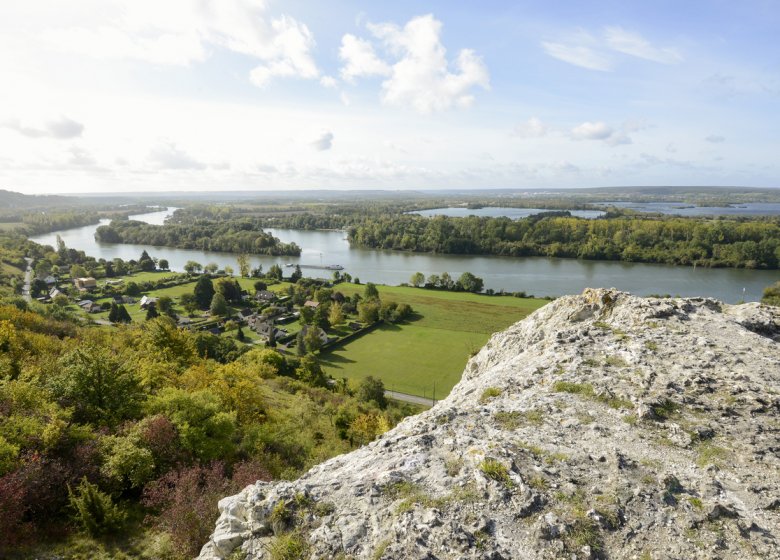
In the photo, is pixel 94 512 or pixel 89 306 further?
pixel 89 306

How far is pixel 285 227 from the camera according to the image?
170 m

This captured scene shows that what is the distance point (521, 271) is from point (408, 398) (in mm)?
56669

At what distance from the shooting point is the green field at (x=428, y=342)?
125 feet

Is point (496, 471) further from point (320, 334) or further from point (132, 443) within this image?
point (320, 334)

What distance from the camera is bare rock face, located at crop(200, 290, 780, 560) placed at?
5.68 m

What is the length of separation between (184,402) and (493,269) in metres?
77.5

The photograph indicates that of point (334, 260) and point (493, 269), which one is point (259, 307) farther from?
point (493, 269)

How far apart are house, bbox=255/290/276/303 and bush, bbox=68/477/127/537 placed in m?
54.6

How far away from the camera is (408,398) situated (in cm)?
3384

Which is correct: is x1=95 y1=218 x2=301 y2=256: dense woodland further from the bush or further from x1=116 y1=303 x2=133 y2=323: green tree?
the bush

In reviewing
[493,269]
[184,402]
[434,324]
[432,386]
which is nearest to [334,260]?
[493,269]

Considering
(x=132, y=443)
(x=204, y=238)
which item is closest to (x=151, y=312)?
(x=132, y=443)

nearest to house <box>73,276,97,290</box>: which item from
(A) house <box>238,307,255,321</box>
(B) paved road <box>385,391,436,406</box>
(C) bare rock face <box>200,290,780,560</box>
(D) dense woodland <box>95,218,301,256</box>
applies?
(A) house <box>238,307,255,321</box>

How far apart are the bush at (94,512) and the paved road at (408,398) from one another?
24.2m
